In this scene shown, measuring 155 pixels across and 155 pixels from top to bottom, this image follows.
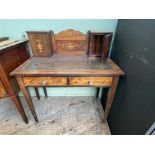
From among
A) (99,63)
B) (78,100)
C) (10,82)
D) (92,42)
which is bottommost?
(78,100)

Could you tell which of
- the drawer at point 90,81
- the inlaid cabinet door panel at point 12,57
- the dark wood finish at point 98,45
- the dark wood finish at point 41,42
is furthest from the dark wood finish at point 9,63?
the dark wood finish at point 98,45

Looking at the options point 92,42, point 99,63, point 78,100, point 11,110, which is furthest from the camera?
point 78,100

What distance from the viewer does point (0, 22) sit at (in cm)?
110

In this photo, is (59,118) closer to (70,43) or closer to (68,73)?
(68,73)

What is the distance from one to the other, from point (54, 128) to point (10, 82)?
0.73 m

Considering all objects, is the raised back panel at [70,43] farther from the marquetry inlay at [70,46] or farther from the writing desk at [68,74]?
the writing desk at [68,74]

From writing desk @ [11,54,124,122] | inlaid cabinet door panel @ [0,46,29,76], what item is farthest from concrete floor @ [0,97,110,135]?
Result: inlaid cabinet door panel @ [0,46,29,76]

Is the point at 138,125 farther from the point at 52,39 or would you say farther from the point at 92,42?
the point at 52,39

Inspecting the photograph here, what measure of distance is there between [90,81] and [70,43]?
0.53 meters

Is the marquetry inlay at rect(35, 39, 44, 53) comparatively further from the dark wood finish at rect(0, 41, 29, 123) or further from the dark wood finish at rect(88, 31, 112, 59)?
the dark wood finish at rect(88, 31, 112, 59)

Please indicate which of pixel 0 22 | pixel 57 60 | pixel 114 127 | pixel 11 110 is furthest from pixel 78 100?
pixel 0 22

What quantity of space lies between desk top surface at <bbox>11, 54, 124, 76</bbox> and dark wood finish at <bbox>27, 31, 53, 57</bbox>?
68mm

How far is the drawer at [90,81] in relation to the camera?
2.85ft

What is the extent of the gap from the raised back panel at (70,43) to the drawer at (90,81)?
0.44 meters
